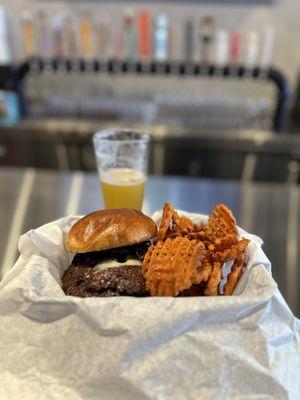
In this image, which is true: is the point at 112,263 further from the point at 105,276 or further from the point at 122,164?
the point at 122,164

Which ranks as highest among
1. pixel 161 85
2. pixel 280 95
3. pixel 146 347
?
pixel 146 347

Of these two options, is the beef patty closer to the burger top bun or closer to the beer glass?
the burger top bun

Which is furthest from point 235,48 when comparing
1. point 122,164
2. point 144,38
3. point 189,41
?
point 122,164

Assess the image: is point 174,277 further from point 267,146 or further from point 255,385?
point 267,146

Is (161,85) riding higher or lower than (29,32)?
lower

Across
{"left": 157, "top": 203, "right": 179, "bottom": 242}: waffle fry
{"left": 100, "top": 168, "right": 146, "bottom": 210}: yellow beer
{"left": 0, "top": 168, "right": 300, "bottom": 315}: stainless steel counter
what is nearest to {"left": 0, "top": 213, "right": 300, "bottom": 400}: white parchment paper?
{"left": 157, "top": 203, "right": 179, "bottom": 242}: waffle fry
